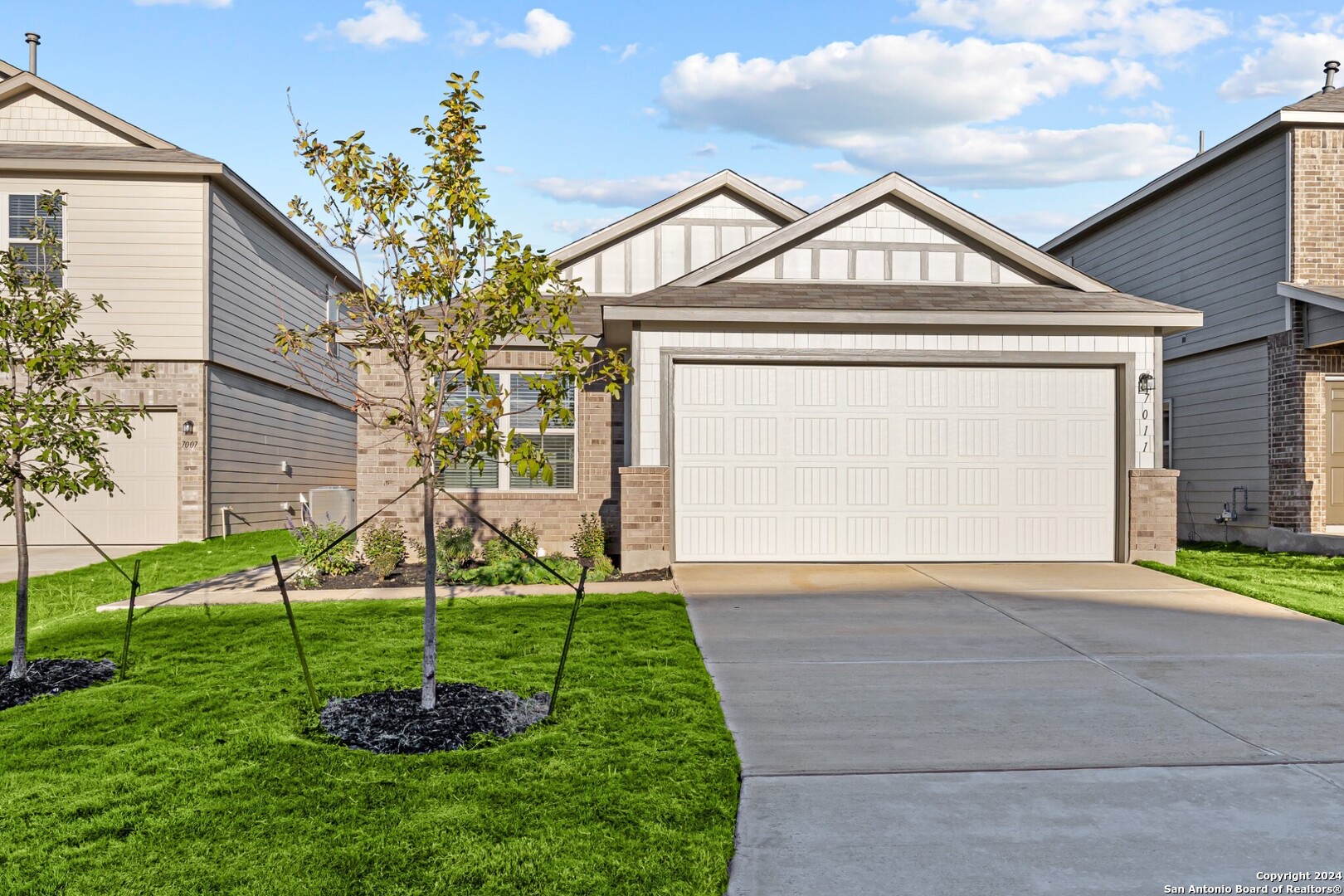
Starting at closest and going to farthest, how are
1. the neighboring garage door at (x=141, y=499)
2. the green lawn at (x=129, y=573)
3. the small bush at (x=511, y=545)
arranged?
1. the green lawn at (x=129, y=573)
2. the small bush at (x=511, y=545)
3. the neighboring garage door at (x=141, y=499)

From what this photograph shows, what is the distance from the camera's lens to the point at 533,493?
13.4 m

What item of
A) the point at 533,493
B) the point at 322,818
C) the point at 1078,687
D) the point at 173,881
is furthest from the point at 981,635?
the point at 533,493

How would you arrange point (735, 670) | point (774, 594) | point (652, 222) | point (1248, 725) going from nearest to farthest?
point (1248, 725), point (735, 670), point (774, 594), point (652, 222)

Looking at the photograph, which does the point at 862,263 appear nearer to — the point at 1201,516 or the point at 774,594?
the point at 774,594

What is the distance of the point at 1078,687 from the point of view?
6.04m

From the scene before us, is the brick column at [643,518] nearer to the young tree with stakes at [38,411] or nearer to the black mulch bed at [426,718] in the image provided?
the black mulch bed at [426,718]

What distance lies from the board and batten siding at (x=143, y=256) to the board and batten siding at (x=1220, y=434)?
1754 centimetres

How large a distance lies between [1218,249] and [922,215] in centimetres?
700

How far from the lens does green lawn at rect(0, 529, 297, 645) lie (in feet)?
31.1

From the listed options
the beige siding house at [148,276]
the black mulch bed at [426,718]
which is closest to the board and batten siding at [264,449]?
the beige siding house at [148,276]

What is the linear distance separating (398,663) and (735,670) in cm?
241

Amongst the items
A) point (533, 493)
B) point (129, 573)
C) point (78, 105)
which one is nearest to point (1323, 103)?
point (533, 493)

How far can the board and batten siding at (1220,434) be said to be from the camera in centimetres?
1503

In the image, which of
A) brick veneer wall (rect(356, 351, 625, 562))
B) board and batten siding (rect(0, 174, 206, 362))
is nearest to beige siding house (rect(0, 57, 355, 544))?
board and batten siding (rect(0, 174, 206, 362))
